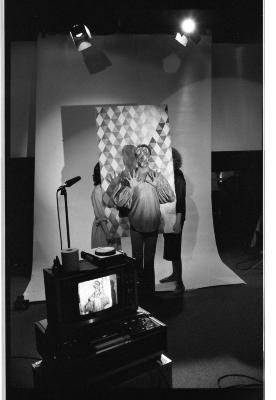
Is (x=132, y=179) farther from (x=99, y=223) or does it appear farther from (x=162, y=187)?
(x=99, y=223)

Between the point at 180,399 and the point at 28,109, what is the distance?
88.4 inches

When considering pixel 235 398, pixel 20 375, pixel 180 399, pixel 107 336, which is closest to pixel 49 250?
pixel 20 375

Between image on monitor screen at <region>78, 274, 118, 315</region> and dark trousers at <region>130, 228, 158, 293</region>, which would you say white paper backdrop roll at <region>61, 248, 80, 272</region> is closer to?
image on monitor screen at <region>78, 274, 118, 315</region>

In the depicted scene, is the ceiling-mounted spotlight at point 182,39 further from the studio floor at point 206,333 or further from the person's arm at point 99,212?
the studio floor at point 206,333

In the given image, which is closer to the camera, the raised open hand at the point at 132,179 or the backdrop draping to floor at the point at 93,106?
the backdrop draping to floor at the point at 93,106

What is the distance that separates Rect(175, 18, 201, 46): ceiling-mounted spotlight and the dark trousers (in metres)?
1.55

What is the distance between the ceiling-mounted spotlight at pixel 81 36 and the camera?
2.50m

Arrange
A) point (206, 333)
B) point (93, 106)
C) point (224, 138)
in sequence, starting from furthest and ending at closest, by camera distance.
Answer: point (224, 138) < point (93, 106) < point (206, 333)

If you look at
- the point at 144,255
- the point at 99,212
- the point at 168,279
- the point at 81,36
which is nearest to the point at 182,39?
the point at 81,36

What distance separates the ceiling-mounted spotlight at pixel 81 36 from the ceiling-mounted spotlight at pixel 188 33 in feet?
2.20

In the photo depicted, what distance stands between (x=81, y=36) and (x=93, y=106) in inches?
21.5

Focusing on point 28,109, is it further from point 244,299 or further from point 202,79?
point 244,299

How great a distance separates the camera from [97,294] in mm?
1892

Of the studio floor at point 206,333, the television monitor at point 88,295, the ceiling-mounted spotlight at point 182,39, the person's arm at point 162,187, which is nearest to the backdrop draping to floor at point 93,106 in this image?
the ceiling-mounted spotlight at point 182,39
